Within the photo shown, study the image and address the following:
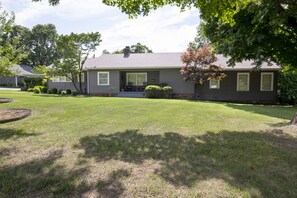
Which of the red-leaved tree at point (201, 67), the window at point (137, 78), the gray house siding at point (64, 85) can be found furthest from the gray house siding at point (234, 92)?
the gray house siding at point (64, 85)

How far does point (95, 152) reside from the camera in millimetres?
4598

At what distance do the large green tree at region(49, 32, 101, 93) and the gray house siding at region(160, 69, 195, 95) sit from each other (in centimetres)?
688

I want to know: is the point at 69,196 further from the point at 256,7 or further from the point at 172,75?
the point at 172,75

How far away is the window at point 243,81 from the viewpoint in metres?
19.3

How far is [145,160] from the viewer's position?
13.7 feet

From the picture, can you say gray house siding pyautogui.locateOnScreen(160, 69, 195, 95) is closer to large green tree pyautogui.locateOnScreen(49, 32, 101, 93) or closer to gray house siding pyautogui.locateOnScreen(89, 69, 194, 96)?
gray house siding pyautogui.locateOnScreen(89, 69, 194, 96)

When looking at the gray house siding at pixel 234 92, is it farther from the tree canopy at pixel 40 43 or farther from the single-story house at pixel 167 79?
the tree canopy at pixel 40 43

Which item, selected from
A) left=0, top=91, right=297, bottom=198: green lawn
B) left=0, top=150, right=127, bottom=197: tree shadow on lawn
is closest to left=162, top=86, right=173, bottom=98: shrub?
left=0, top=91, right=297, bottom=198: green lawn

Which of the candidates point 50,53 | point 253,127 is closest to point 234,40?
point 253,127

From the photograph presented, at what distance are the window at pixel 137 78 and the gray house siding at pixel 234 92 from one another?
548 cm

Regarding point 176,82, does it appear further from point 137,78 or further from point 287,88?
point 287,88

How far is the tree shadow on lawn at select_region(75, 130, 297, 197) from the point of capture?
134 inches

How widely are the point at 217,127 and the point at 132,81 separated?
55.8 ft

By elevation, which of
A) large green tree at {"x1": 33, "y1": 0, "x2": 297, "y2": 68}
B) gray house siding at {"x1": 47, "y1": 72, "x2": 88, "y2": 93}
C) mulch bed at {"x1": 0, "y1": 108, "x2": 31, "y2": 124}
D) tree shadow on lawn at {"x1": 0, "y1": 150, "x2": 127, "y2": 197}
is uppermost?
large green tree at {"x1": 33, "y1": 0, "x2": 297, "y2": 68}
